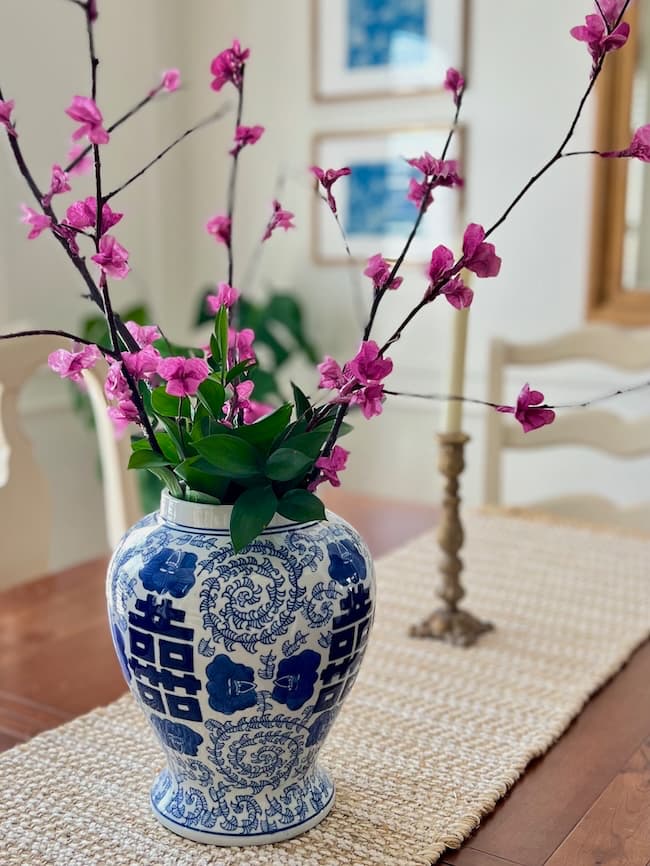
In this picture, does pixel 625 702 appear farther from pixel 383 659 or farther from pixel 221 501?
pixel 221 501

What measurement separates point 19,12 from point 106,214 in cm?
218

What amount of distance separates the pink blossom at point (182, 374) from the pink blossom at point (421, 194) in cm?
20

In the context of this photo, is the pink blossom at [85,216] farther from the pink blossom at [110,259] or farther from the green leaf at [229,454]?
the green leaf at [229,454]

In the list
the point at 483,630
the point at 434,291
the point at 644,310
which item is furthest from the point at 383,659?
the point at 644,310

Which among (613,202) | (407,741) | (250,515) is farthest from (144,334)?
(613,202)

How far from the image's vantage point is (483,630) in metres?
Answer: 1.18

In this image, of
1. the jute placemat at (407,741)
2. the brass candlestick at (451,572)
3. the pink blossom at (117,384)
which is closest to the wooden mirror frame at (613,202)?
the jute placemat at (407,741)

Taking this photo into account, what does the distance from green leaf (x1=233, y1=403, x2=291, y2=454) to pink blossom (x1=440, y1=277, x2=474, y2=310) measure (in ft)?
0.46

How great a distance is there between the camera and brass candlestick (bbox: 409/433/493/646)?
45.9 inches

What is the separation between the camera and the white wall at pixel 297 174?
2590 mm

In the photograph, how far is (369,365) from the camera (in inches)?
27.0

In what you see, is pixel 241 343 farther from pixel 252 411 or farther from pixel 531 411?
pixel 531 411

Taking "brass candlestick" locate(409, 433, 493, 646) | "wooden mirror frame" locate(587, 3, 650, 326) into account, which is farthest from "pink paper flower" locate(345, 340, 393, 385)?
"wooden mirror frame" locate(587, 3, 650, 326)

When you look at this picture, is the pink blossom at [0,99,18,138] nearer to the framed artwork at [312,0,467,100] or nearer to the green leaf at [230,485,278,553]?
the green leaf at [230,485,278,553]
